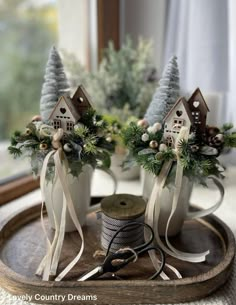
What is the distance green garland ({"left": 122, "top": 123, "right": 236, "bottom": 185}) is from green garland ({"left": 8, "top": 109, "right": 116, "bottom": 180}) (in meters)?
0.06

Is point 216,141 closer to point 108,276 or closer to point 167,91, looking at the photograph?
point 167,91

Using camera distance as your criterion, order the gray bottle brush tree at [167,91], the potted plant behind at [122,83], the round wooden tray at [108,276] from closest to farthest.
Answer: the round wooden tray at [108,276] → the gray bottle brush tree at [167,91] → the potted plant behind at [122,83]

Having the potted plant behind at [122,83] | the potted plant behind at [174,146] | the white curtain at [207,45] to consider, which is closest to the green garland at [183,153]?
the potted plant behind at [174,146]

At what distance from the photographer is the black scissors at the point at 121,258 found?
50 cm

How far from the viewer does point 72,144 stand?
56cm

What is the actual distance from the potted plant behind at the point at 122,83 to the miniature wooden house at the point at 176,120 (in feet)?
1.27

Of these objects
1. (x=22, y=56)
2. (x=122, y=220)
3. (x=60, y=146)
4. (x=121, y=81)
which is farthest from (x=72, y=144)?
(x=22, y=56)

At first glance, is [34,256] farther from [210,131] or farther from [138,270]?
[210,131]

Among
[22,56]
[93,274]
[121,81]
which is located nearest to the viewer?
[93,274]

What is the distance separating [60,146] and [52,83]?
0.41ft

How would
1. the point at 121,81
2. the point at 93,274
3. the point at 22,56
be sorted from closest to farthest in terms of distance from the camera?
the point at 93,274
the point at 121,81
the point at 22,56

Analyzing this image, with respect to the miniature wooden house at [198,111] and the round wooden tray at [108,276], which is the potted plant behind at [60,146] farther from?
the miniature wooden house at [198,111]

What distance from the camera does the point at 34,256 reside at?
0.57 m

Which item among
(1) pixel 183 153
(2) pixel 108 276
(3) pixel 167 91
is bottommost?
(2) pixel 108 276
